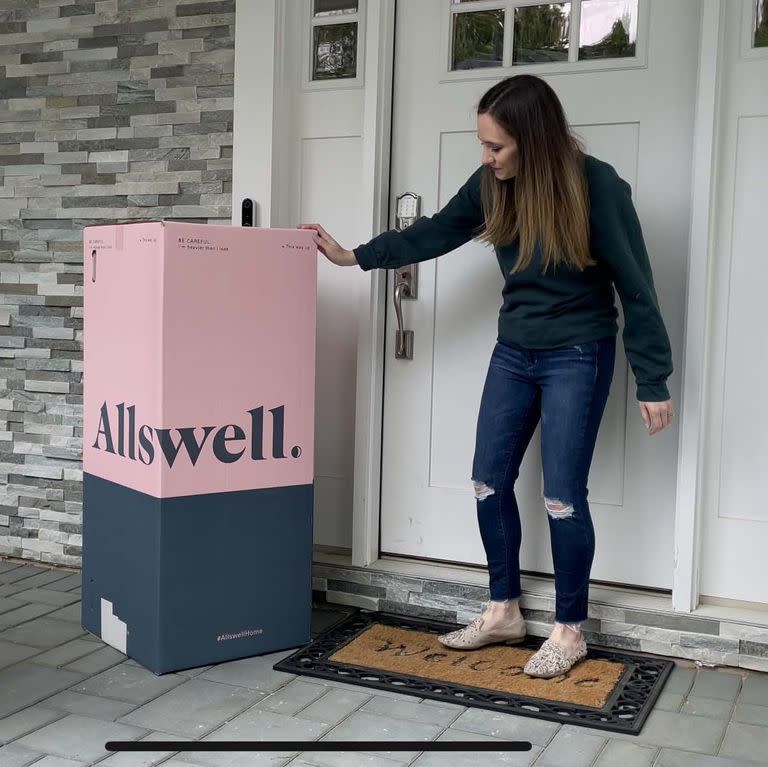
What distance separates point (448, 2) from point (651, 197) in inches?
32.2

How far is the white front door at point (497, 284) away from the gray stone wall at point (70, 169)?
2.06 feet

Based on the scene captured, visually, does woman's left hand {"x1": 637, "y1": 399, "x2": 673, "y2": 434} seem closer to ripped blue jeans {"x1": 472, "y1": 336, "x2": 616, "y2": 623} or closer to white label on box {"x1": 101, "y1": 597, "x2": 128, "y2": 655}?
ripped blue jeans {"x1": 472, "y1": 336, "x2": 616, "y2": 623}

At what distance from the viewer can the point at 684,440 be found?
8.32ft

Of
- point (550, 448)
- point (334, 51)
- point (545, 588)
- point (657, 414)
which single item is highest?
point (334, 51)

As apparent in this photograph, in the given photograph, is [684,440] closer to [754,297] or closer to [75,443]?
[754,297]

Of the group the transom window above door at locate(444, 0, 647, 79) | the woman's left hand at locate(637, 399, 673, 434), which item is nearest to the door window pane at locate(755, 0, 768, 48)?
the transom window above door at locate(444, 0, 647, 79)

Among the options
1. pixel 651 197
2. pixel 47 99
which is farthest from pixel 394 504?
pixel 47 99

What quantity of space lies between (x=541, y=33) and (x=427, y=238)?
2.23 feet

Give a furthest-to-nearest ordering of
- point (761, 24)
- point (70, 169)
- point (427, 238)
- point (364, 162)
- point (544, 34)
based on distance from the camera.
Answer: point (70, 169) < point (364, 162) < point (544, 34) < point (427, 238) < point (761, 24)

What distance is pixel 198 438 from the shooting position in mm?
2375

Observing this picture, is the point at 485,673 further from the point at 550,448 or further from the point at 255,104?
the point at 255,104

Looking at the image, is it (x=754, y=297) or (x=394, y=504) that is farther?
(x=394, y=504)

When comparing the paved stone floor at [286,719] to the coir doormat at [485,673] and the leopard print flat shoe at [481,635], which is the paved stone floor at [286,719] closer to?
the coir doormat at [485,673]

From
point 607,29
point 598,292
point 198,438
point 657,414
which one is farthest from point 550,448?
point 607,29
